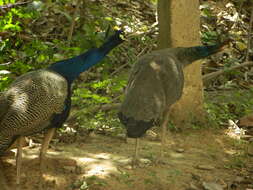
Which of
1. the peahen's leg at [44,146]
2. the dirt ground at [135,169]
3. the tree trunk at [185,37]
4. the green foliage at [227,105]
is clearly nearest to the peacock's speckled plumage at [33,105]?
the peahen's leg at [44,146]

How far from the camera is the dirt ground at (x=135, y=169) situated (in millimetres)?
3885

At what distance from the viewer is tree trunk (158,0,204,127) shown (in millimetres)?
5305

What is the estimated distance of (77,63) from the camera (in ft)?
13.5

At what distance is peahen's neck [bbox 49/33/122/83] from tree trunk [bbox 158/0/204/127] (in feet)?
4.02

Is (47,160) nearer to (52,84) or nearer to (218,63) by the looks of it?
(52,84)

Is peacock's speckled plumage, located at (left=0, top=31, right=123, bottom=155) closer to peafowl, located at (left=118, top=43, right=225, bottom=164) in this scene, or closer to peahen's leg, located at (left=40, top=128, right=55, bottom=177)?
peahen's leg, located at (left=40, top=128, right=55, bottom=177)

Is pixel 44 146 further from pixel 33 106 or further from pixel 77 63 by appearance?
pixel 77 63

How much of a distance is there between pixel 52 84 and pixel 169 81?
3.91 feet

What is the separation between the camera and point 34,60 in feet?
18.3

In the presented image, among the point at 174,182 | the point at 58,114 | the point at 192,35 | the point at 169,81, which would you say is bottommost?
the point at 174,182

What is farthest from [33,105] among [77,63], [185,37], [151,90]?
[185,37]

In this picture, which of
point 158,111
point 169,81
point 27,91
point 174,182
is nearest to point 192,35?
point 169,81

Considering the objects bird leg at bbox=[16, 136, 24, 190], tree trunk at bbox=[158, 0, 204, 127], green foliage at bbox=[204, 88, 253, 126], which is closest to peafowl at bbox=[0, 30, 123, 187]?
bird leg at bbox=[16, 136, 24, 190]

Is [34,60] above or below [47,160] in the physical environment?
above
